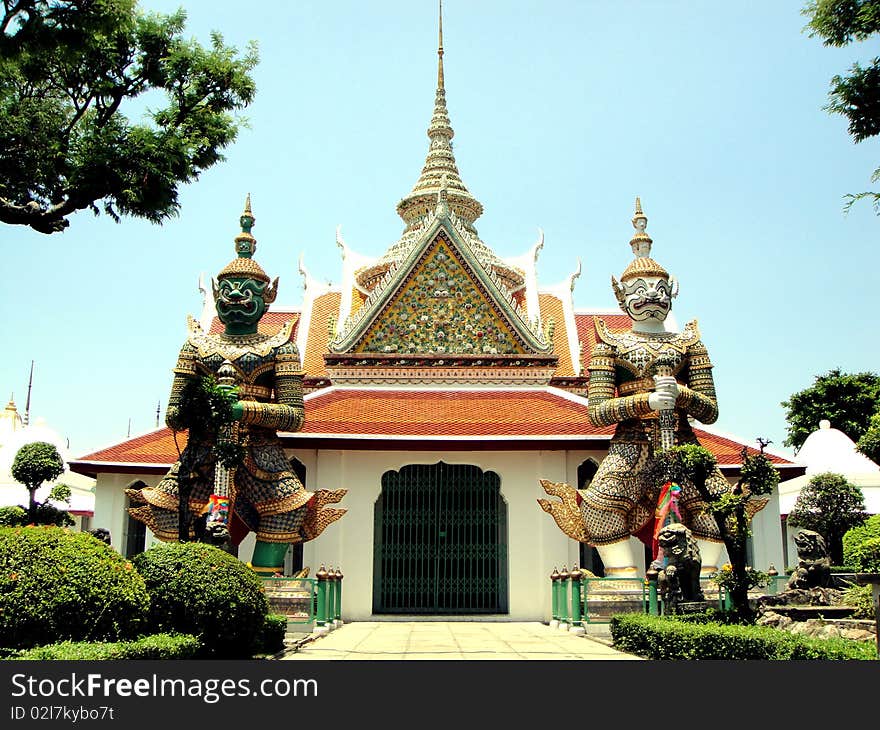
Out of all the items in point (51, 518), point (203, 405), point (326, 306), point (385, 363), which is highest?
point (326, 306)

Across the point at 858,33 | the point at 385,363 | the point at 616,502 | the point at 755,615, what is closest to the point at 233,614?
the point at 755,615

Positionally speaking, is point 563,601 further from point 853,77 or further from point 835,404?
point 835,404

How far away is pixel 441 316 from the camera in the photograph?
15578 mm

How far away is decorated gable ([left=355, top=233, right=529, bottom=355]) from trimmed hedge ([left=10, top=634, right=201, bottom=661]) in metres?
9.05

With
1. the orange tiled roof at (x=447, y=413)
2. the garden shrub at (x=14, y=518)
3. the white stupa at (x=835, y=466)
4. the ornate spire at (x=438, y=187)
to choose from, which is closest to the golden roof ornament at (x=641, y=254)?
the orange tiled roof at (x=447, y=413)

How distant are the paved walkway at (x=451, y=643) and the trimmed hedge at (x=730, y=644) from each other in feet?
1.19

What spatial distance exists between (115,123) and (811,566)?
1051 centimetres

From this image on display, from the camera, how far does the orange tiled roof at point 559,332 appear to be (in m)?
17.1

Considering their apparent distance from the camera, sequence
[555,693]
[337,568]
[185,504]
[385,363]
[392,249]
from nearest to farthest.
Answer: [555,693]
[185,504]
[337,568]
[385,363]
[392,249]

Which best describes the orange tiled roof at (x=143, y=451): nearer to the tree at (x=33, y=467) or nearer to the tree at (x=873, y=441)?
the tree at (x=33, y=467)

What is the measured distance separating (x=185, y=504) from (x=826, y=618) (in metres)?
7.52

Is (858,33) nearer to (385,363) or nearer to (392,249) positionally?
(385,363)

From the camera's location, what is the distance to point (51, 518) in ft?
40.2

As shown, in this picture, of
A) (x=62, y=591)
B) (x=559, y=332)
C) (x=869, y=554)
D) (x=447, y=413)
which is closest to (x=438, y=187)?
(x=559, y=332)
